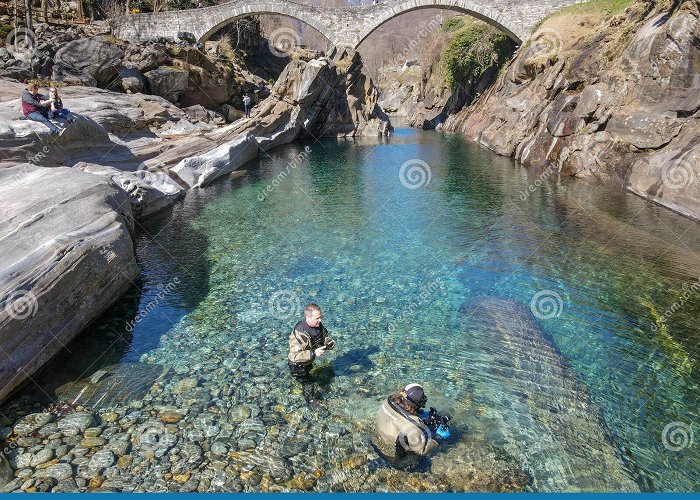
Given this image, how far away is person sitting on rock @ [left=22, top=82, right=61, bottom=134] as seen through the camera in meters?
16.7

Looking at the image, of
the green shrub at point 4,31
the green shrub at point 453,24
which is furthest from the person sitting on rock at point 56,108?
the green shrub at point 453,24

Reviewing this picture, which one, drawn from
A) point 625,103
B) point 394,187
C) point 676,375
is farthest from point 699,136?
point 676,375

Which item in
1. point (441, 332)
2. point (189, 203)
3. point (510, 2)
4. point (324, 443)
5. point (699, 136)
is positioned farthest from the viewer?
point (510, 2)

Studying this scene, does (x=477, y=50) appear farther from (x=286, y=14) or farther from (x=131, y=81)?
(x=131, y=81)

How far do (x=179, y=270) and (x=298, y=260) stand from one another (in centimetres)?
308

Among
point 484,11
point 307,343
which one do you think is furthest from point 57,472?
point 484,11

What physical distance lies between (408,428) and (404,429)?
0.18 ft

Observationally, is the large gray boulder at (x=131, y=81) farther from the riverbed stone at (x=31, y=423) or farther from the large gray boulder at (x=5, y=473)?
the large gray boulder at (x=5, y=473)

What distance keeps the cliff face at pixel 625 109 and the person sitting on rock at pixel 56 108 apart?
843 inches

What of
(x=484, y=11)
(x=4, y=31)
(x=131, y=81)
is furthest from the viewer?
(x=484, y=11)

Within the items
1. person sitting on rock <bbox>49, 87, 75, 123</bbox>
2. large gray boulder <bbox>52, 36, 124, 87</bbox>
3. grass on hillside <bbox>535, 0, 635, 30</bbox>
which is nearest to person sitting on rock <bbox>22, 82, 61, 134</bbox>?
person sitting on rock <bbox>49, 87, 75, 123</bbox>

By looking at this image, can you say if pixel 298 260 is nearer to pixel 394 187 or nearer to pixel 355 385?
pixel 355 385

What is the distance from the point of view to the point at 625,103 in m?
23.1

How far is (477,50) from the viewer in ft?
161
